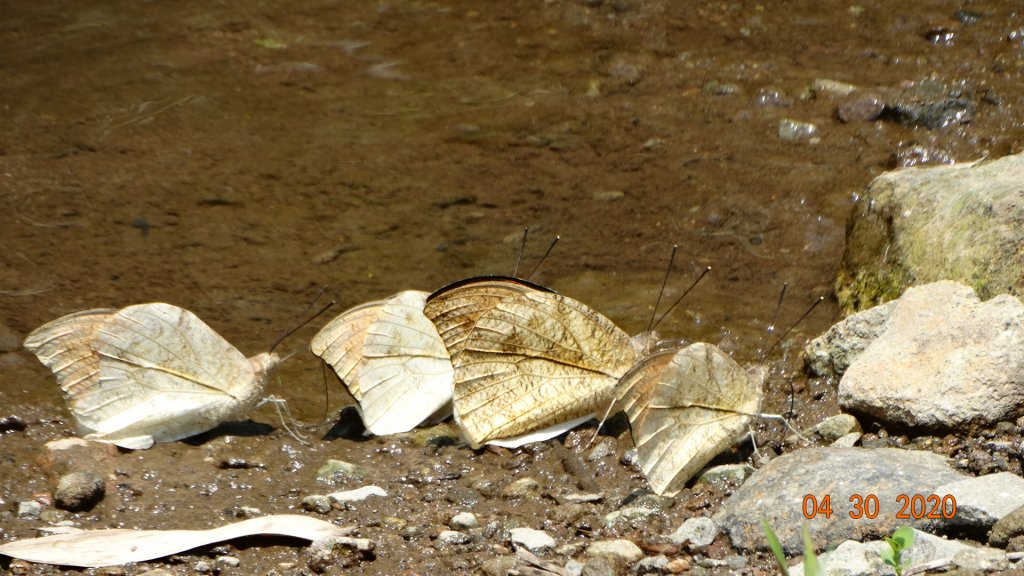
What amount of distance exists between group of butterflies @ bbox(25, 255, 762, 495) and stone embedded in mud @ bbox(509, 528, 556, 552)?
0.73m

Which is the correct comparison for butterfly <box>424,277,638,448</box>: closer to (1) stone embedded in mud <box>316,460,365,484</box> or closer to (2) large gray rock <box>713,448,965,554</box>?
(1) stone embedded in mud <box>316,460,365,484</box>

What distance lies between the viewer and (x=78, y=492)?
393 centimetres

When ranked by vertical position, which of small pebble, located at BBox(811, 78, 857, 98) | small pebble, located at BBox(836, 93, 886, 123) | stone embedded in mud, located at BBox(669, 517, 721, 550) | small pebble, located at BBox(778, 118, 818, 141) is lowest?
stone embedded in mud, located at BBox(669, 517, 721, 550)

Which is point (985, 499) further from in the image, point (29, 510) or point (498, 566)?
point (29, 510)

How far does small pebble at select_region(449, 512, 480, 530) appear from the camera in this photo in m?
3.82

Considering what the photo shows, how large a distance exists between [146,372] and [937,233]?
3.40 m

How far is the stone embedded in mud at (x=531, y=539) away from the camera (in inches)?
143

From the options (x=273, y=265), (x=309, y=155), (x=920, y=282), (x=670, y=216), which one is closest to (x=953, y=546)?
(x=920, y=282)

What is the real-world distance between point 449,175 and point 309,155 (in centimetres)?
92

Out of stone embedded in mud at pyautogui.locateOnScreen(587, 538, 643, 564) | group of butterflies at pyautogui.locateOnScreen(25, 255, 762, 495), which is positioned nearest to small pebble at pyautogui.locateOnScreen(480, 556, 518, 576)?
stone embedded in mud at pyautogui.locateOnScreen(587, 538, 643, 564)

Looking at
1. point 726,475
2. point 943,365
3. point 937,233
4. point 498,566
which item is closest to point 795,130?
point 937,233

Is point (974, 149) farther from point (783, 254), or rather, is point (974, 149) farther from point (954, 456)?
point (954, 456)

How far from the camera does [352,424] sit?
15.6 ft
